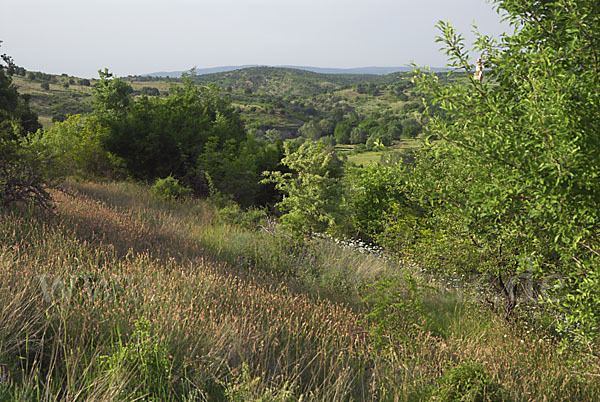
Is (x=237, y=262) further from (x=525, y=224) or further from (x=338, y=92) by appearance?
(x=338, y=92)

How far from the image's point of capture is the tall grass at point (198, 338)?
2.83 meters

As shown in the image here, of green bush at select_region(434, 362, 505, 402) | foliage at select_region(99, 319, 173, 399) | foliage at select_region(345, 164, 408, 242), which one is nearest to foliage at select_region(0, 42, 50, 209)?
foliage at select_region(99, 319, 173, 399)

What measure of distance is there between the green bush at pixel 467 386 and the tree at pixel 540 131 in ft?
3.96

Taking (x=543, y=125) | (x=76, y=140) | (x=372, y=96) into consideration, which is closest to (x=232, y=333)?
(x=543, y=125)

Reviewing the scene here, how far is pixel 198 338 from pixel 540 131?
3312 millimetres

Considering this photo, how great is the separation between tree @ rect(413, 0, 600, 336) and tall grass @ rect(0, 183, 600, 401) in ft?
4.27

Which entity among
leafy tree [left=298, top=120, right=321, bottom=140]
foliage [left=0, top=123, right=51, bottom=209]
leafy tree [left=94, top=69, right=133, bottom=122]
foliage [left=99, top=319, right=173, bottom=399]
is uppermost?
leafy tree [left=94, top=69, right=133, bottom=122]

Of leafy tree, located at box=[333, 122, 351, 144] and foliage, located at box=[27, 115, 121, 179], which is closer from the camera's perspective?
foliage, located at box=[27, 115, 121, 179]

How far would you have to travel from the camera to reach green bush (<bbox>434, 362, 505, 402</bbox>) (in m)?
3.00

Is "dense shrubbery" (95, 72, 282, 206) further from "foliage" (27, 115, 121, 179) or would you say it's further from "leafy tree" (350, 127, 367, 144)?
"leafy tree" (350, 127, 367, 144)

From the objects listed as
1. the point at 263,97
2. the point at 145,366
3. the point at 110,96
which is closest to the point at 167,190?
the point at 145,366

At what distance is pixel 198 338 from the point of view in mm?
3389

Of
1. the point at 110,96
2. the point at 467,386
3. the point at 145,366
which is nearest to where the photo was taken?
the point at 145,366

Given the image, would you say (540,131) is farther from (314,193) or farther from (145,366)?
(314,193)
